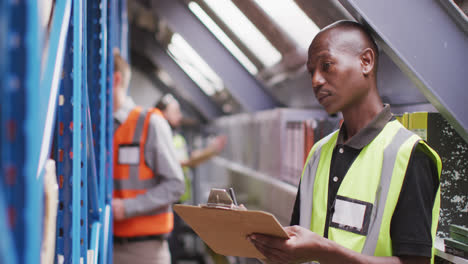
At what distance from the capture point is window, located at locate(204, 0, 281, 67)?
203 centimetres

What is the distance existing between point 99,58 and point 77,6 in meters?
0.65

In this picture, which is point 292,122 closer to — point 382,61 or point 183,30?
point 382,61

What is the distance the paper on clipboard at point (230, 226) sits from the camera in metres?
0.97

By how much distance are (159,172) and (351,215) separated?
1.24 m

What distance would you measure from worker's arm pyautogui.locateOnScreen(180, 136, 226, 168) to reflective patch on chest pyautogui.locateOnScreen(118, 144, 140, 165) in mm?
2126

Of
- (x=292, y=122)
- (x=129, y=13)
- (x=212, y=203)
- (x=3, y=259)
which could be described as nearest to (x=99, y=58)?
(x=212, y=203)

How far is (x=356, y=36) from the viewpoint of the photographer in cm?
116

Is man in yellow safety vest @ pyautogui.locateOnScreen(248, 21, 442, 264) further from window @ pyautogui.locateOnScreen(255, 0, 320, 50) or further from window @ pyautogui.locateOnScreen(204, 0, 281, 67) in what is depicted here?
window @ pyautogui.locateOnScreen(204, 0, 281, 67)

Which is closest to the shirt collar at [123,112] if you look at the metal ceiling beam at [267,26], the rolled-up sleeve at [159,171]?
the rolled-up sleeve at [159,171]

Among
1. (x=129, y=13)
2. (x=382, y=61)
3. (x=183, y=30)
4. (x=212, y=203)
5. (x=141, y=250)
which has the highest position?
(x=129, y=13)

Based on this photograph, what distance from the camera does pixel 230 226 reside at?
107cm

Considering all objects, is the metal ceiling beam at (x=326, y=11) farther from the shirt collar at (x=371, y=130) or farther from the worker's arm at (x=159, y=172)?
the worker's arm at (x=159, y=172)

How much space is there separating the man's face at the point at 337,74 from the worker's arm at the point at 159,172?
3.73ft

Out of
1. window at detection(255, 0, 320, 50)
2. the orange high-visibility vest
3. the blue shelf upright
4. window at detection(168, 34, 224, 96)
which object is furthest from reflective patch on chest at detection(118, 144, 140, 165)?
window at detection(168, 34, 224, 96)
